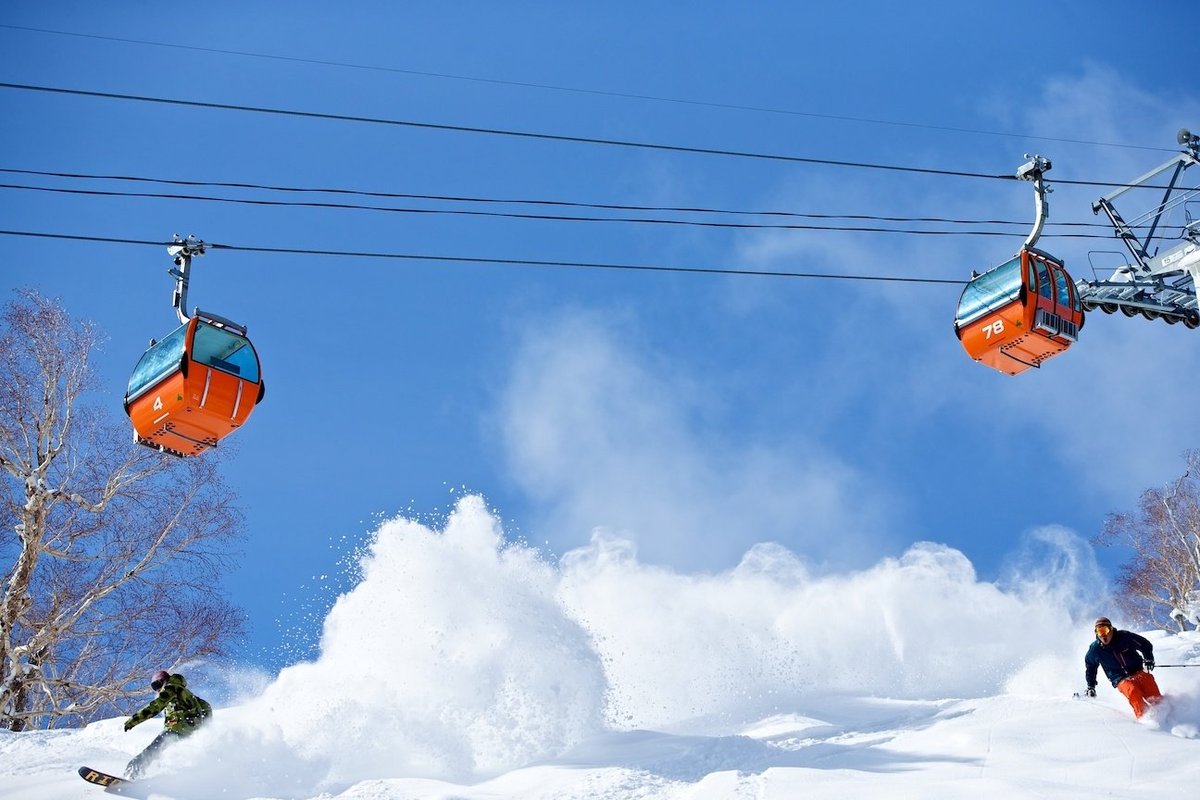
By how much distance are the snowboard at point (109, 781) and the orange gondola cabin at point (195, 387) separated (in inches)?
151

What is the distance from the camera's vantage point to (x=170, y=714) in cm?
1334

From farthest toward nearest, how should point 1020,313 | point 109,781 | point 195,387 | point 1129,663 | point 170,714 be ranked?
point 1020,313 → point 170,714 → point 195,387 → point 109,781 → point 1129,663

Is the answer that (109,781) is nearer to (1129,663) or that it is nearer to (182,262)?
(182,262)

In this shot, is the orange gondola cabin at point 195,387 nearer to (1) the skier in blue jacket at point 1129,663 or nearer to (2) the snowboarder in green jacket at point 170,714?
(2) the snowboarder in green jacket at point 170,714

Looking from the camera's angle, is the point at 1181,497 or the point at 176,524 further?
the point at 1181,497

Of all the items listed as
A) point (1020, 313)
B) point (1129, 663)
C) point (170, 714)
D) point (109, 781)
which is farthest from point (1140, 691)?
point (109, 781)

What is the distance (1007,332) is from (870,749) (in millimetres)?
5966

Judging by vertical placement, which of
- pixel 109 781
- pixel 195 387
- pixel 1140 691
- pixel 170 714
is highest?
pixel 195 387

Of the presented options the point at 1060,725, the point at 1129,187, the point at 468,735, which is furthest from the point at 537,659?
the point at 1129,187

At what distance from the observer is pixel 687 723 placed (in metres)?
17.1

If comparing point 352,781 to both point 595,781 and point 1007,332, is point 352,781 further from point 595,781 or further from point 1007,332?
point 1007,332

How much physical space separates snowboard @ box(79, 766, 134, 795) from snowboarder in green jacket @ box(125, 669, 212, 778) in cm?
30

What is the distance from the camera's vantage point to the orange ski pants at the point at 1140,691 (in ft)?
39.2

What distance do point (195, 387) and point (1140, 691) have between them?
11262 mm
